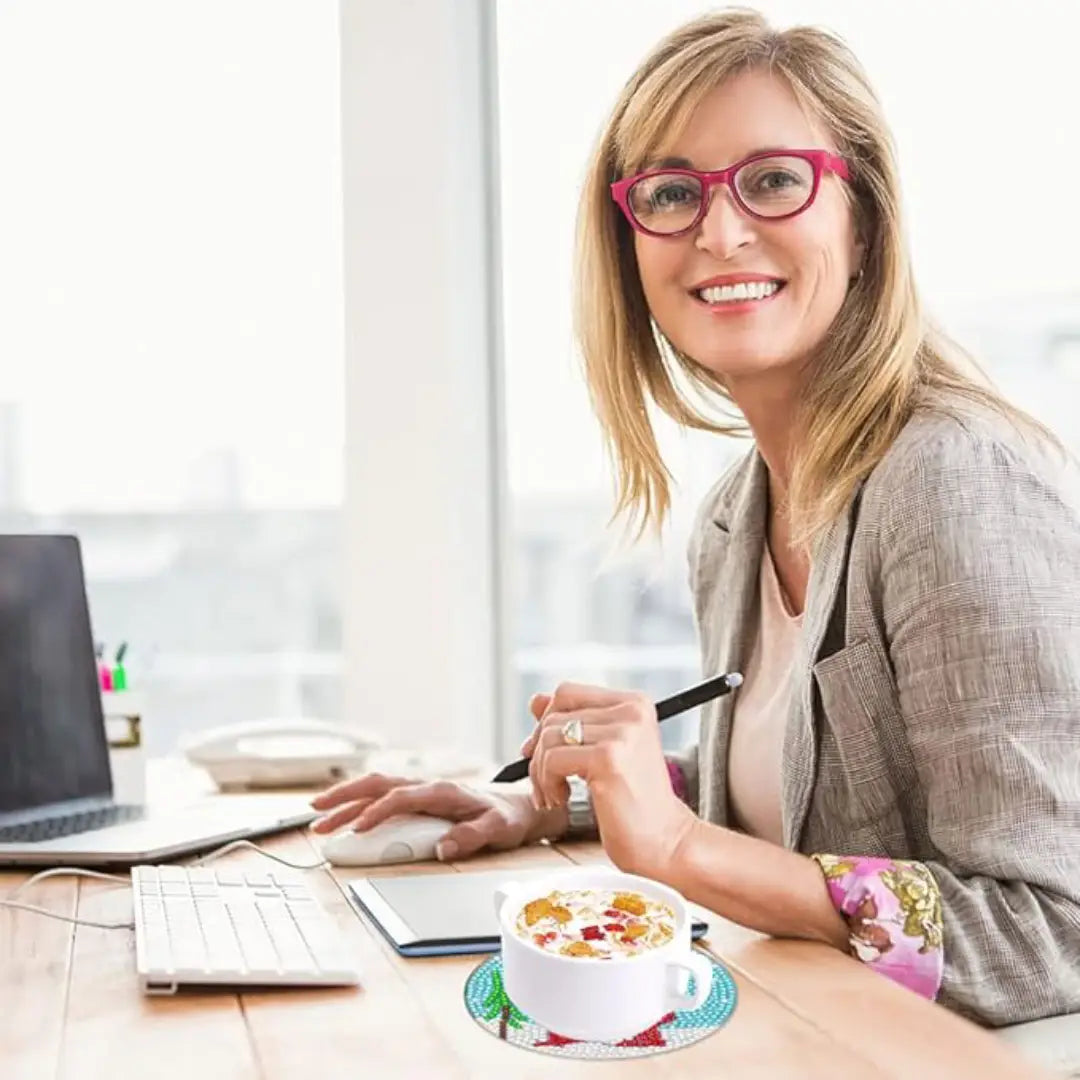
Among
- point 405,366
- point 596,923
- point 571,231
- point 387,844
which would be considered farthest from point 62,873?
point 405,366

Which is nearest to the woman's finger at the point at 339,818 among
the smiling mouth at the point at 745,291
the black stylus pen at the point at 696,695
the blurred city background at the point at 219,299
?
the black stylus pen at the point at 696,695

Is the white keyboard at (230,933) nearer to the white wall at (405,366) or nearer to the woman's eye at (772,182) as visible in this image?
the woman's eye at (772,182)

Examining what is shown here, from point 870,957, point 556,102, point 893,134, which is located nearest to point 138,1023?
point 870,957

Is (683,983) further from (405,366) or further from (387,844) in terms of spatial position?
(405,366)

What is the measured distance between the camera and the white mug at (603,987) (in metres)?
0.76

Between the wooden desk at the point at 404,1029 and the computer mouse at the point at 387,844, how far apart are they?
257 millimetres

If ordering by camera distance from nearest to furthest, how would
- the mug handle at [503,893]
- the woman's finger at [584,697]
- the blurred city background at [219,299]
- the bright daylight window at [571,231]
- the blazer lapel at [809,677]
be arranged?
the mug handle at [503,893], the woman's finger at [584,697], the blazer lapel at [809,677], the bright daylight window at [571,231], the blurred city background at [219,299]

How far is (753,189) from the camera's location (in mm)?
1287

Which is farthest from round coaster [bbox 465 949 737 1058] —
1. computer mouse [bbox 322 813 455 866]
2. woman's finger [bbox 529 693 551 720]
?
computer mouse [bbox 322 813 455 866]

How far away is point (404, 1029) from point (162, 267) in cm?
193

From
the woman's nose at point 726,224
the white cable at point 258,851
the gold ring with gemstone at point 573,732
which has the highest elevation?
the woman's nose at point 726,224

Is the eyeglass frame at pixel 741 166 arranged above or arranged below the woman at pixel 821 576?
above

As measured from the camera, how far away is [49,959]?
0.97 m

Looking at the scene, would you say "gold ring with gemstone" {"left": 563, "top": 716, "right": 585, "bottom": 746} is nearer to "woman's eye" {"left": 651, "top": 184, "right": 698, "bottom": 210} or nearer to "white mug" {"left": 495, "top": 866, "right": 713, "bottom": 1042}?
"white mug" {"left": 495, "top": 866, "right": 713, "bottom": 1042}
